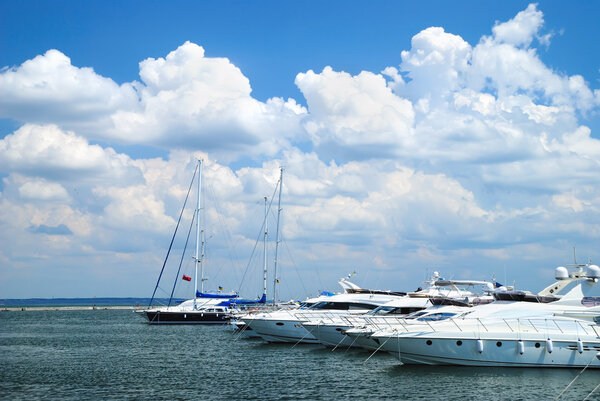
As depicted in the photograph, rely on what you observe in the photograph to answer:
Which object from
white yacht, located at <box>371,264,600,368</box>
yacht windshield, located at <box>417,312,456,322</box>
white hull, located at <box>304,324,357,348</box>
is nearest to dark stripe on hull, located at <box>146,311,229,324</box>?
white hull, located at <box>304,324,357,348</box>

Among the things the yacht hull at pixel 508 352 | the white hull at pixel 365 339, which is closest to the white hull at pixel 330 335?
the white hull at pixel 365 339

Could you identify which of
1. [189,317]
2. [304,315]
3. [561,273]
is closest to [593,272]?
[561,273]

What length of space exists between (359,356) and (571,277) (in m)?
17.9

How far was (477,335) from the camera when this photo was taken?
117 ft

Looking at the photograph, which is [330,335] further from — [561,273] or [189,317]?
[189,317]

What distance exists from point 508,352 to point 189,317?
55448mm

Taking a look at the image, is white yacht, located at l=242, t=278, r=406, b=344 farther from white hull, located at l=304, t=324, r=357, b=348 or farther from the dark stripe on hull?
the dark stripe on hull

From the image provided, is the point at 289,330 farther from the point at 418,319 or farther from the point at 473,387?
the point at 473,387

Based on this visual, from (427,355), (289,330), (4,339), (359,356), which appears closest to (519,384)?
(427,355)

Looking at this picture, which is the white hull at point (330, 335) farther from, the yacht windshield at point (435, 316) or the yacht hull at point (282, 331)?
the yacht windshield at point (435, 316)

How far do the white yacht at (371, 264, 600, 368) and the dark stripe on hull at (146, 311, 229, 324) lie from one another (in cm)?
4971

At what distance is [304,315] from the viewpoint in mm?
53438

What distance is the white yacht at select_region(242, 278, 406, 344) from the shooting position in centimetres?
5338

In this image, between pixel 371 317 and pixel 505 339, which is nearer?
pixel 505 339
